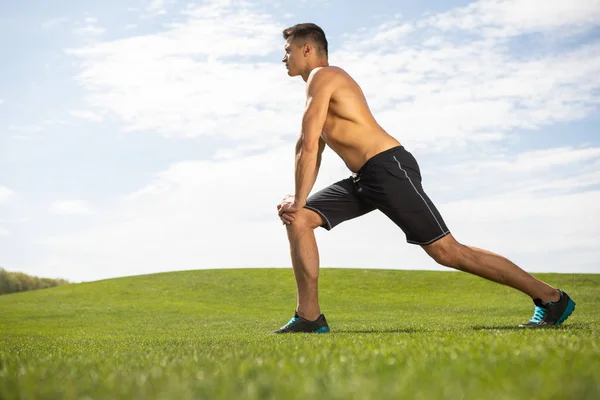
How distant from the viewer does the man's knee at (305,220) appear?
6.52 metres

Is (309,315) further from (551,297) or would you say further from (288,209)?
(551,297)

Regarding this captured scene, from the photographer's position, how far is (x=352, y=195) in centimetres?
657

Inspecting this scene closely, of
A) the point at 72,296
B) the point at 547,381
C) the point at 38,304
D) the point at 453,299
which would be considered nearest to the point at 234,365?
the point at 547,381

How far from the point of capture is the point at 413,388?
6.42 feet

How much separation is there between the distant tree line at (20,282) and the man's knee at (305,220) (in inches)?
1103

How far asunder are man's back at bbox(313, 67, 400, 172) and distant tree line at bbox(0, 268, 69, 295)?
2853cm

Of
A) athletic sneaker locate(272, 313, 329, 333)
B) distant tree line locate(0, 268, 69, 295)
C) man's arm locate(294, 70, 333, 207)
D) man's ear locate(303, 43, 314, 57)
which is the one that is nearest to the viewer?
man's arm locate(294, 70, 333, 207)

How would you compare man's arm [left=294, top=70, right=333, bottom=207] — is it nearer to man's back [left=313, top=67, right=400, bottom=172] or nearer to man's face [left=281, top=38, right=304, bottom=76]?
man's back [left=313, top=67, right=400, bottom=172]

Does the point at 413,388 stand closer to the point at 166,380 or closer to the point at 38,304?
the point at 166,380

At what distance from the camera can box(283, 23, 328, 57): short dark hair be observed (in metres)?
6.79

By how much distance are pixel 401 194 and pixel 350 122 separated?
2.97 feet

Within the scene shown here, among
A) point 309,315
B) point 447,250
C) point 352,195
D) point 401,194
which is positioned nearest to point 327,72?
point 352,195

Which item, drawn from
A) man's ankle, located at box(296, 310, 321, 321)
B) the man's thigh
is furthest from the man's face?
man's ankle, located at box(296, 310, 321, 321)

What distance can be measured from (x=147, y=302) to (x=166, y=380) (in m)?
19.7
